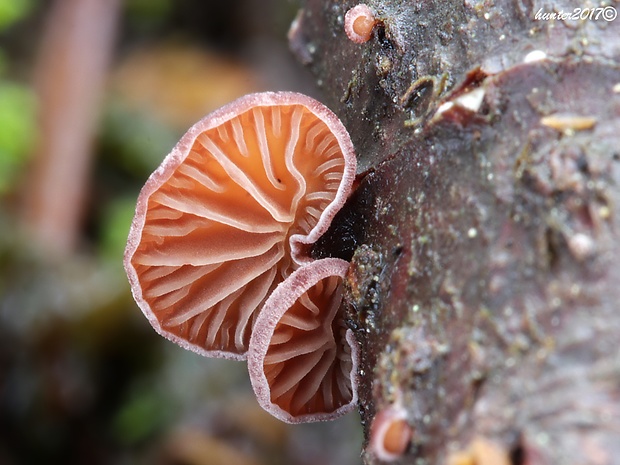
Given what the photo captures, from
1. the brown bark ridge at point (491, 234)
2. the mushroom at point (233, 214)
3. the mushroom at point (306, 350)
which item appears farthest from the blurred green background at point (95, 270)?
the brown bark ridge at point (491, 234)

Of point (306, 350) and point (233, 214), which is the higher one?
point (233, 214)

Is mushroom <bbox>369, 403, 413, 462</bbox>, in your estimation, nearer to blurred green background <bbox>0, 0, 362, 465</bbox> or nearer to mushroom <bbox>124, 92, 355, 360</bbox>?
mushroom <bbox>124, 92, 355, 360</bbox>

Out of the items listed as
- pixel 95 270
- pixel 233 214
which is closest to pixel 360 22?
pixel 233 214

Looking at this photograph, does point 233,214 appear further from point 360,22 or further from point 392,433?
point 392,433

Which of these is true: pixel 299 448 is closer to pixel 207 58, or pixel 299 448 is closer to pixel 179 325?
pixel 179 325

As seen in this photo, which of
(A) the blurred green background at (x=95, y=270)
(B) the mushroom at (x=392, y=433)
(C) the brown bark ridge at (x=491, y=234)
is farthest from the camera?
(A) the blurred green background at (x=95, y=270)

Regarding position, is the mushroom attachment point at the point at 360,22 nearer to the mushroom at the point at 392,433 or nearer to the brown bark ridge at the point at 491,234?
the brown bark ridge at the point at 491,234
